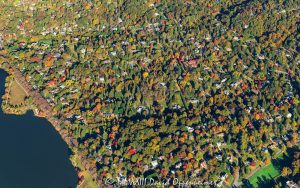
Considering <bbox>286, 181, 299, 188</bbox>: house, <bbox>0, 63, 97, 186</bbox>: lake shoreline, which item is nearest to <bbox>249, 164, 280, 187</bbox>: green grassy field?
<bbox>286, 181, 299, 188</bbox>: house

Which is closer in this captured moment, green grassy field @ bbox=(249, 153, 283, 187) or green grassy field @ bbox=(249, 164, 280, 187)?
green grassy field @ bbox=(249, 153, 283, 187)

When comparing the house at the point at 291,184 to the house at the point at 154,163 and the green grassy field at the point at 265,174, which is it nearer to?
the green grassy field at the point at 265,174

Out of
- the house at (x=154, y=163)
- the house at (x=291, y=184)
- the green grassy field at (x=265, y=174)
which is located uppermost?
the house at (x=154, y=163)

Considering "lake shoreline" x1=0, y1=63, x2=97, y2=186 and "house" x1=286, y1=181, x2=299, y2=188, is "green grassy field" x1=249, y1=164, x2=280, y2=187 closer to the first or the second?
"house" x1=286, y1=181, x2=299, y2=188

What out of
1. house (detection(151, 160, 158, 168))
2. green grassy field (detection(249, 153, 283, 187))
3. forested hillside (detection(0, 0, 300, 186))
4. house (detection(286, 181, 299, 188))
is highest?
forested hillside (detection(0, 0, 300, 186))

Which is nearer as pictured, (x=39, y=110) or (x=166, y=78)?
(x=39, y=110)

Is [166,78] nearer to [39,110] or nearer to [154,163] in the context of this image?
[154,163]

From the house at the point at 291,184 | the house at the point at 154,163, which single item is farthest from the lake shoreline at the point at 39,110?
the house at the point at 291,184

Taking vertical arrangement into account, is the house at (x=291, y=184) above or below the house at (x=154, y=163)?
below

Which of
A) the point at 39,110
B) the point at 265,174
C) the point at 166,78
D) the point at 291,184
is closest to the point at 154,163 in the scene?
the point at 265,174

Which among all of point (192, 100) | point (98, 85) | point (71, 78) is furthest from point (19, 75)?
point (192, 100)

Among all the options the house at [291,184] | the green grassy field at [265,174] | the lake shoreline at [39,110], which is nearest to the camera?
the house at [291,184]

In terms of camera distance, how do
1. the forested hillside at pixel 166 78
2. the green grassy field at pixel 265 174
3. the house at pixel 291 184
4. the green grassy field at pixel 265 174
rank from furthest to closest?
1. the forested hillside at pixel 166 78
2. the green grassy field at pixel 265 174
3. the green grassy field at pixel 265 174
4. the house at pixel 291 184
